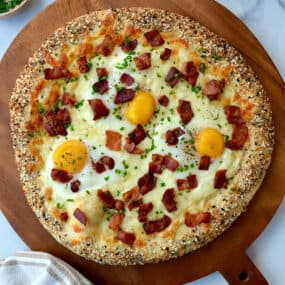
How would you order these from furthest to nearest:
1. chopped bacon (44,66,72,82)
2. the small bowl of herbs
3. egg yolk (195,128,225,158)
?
the small bowl of herbs → chopped bacon (44,66,72,82) → egg yolk (195,128,225,158)

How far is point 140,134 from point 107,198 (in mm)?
468

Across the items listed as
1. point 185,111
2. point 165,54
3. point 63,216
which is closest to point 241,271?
point 185,111

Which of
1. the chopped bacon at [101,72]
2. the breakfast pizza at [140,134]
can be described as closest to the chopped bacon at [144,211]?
the breakfast pizza at [140,134]

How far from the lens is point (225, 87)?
4.00m

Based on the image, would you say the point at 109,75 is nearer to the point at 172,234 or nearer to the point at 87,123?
the point at 87,123

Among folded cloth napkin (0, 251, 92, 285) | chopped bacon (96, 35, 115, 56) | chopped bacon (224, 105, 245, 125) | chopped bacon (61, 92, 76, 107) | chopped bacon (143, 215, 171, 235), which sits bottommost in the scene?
folded cloth napkin (0, 251, 92, 285)

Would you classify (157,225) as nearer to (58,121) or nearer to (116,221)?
(116,221)

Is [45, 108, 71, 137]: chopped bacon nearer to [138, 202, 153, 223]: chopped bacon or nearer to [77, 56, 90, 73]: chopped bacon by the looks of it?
[77, 56, 90, 73]: chopped bacon

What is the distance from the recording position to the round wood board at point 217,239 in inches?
162

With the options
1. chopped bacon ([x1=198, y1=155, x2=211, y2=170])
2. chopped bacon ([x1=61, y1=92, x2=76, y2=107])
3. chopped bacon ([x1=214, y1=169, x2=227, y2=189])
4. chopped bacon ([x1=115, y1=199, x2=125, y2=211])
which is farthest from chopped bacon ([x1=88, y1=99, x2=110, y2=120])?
chopped bacon ([x1=214, y1=169, x2=227, y2=189])

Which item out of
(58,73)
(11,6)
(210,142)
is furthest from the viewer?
(11,6)

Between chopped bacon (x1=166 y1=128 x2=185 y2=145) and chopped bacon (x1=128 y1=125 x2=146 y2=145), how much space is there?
16 cm

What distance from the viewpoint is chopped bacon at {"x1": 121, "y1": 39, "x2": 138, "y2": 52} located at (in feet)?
13.2

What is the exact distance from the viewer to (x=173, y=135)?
3998mm
